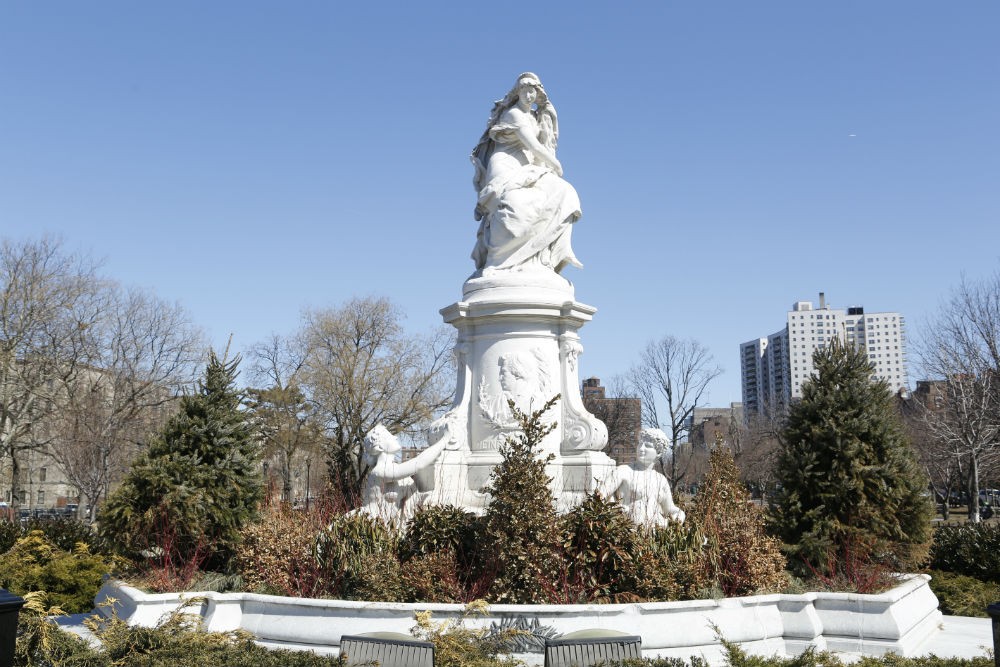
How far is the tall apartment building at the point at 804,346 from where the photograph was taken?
73.9m

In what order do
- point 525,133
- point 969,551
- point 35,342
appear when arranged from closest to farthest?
point 969,551
point 525,133
point 35,342

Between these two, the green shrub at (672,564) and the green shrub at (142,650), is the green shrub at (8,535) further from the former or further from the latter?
the green shrub at (672,564)

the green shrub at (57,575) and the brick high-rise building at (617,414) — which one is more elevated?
the brick high-rise building at (617,414)

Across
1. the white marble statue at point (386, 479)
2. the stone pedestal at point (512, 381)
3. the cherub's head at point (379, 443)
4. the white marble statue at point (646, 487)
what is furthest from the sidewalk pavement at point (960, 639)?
the cherub's head at point (379, 443)

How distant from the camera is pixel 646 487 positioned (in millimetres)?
9789

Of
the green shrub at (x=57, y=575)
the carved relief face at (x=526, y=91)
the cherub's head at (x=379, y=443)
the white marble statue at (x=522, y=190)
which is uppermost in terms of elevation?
the carved relief face at (x=526, y=91)

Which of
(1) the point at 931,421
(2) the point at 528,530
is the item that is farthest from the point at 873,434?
(1) the point at 931,421

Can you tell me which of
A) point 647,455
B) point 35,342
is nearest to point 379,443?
point 647,455

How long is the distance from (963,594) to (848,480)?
2572mm

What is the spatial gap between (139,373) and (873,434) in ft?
96.9

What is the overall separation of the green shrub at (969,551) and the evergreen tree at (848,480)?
209cm

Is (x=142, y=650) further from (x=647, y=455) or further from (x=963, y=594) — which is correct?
(x=963, y=594)

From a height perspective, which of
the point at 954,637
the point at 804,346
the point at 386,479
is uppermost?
the point at 804,346

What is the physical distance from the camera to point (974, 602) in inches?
426
